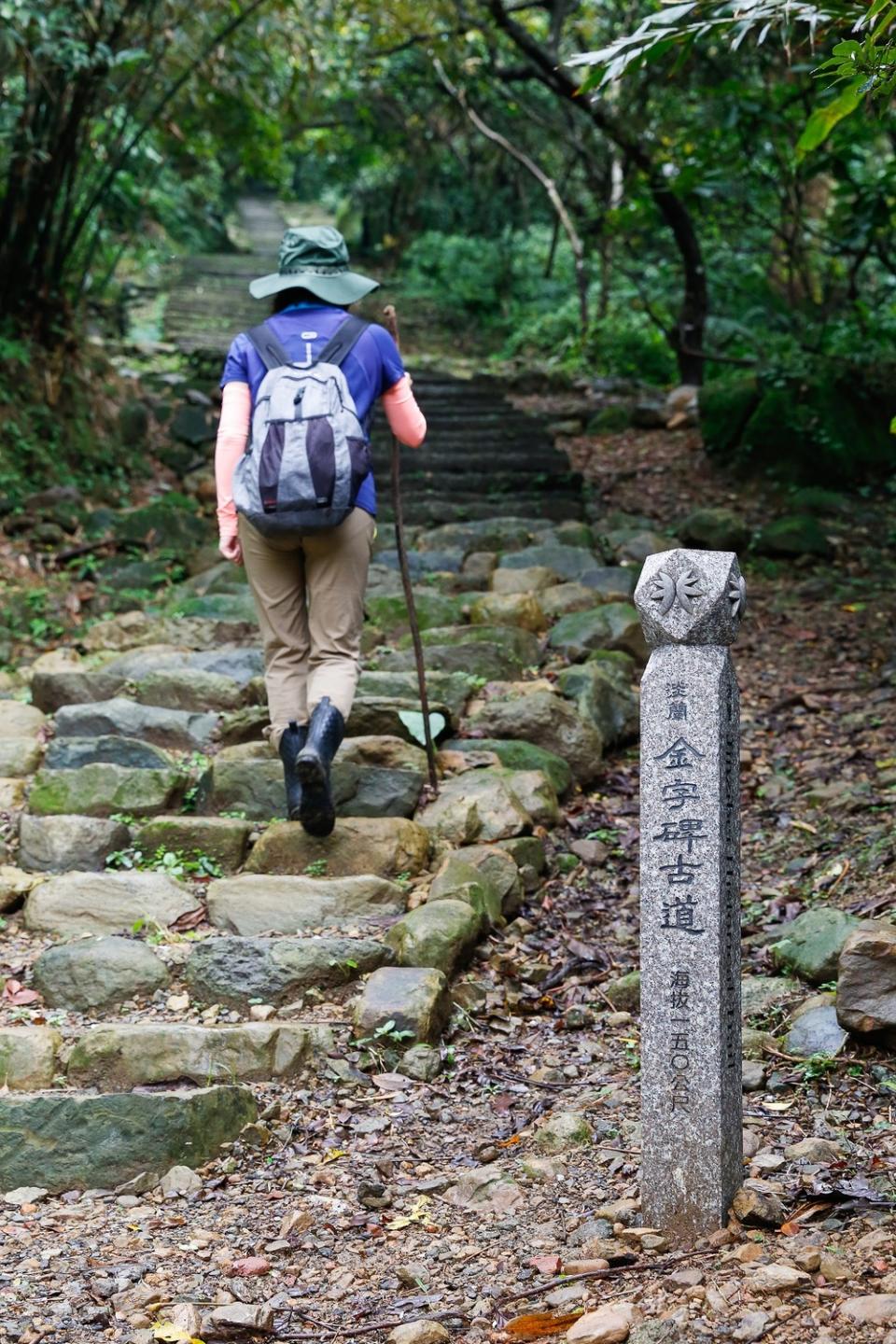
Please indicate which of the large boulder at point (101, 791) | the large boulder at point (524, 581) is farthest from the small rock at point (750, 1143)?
the large boulder at point (524, 581)

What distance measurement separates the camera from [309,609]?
16.9ft

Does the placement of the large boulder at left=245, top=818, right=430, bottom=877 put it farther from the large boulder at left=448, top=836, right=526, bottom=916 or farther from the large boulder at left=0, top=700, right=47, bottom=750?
the large boulder at left=0, top=700, right=47, bottom=750

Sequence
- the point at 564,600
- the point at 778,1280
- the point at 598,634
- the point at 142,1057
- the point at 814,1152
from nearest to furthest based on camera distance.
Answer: the point at 778,1280
the point at 814,1152
the point at 142,1057
the point at 598,634
the point at 564,600

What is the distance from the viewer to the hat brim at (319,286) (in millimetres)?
4875

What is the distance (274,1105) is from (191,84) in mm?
9670

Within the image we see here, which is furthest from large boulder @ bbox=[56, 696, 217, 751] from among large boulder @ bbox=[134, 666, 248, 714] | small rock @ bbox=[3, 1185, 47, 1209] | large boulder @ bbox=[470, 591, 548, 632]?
small rock @ bbox=[3, 1185, 47, 1209]

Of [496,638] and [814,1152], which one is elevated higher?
[496,638]

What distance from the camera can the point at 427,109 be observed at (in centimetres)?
2136

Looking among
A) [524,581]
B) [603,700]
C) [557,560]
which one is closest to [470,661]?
[603,700]

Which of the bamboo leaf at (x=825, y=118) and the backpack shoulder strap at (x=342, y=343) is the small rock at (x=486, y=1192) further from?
the bamboo leaf at (x=825, y=118)

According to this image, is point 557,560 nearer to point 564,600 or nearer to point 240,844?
point 564,600

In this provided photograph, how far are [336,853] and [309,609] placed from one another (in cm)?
95

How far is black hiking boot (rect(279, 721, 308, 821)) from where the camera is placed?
4.97 m

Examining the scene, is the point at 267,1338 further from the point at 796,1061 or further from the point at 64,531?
the point at 64,531
